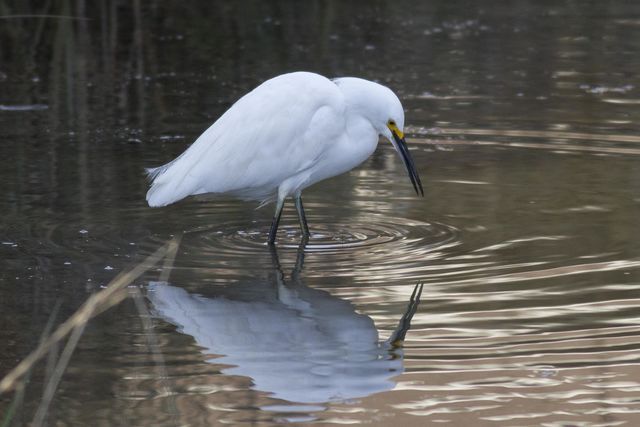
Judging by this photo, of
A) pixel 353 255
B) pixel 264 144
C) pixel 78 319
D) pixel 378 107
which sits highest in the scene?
pixel 78 319

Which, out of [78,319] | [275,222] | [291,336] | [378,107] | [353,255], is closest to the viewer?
[78,319]

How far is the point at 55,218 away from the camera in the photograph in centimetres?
645

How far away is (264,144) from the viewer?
19.7 feet

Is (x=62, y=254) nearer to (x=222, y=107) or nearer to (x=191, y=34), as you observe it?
(x=222, y=107)

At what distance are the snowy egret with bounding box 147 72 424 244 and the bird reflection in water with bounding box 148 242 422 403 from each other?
26.8 inches

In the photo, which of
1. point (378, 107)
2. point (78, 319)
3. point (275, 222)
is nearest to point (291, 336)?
point (275, 222)

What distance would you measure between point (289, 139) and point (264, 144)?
0.13 m

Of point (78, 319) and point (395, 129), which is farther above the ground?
point (78, 319)

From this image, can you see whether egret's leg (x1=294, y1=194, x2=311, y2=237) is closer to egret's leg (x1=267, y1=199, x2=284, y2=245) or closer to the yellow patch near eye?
egret's leg (x1=267, y1=199, x2=284, y2=245)

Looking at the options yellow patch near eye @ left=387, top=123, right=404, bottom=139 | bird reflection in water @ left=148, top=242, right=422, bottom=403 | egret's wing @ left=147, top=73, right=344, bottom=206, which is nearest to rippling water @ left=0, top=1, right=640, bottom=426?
bird reflection in water @ left=148, top=242, right=422, bottom=403

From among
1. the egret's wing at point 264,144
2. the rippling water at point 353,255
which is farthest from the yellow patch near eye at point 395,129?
the rippling water at point 353,255

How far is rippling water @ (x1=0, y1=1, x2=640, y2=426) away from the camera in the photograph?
13.0 feet

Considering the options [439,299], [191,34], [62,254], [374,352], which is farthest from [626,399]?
[191,34]

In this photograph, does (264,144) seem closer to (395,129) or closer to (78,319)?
(395,129)
